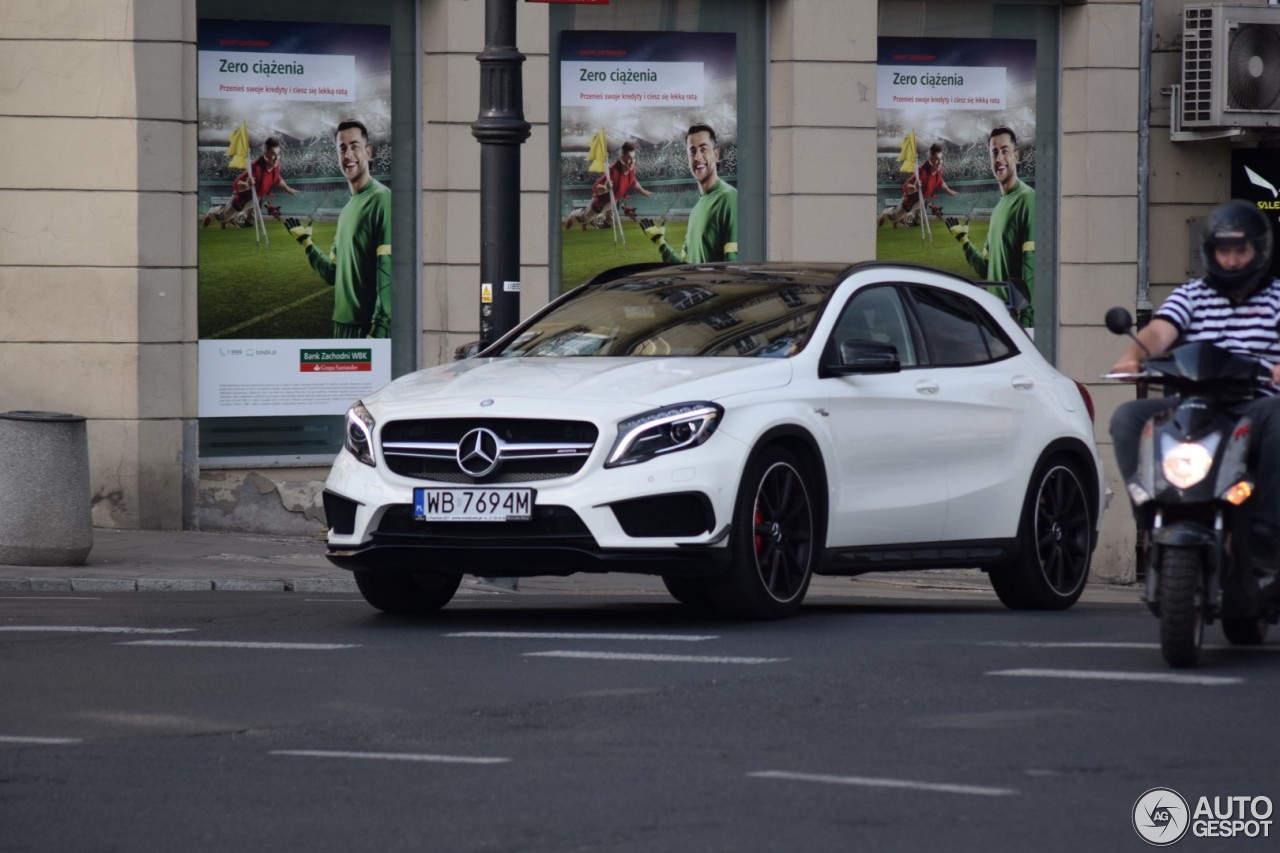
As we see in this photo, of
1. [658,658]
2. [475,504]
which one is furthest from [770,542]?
[658,658]

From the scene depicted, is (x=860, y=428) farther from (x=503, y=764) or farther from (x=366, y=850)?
(x=366, y=850)

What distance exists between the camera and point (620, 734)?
6.45m

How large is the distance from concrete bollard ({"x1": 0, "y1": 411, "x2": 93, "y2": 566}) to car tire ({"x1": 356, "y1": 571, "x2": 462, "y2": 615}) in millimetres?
4161

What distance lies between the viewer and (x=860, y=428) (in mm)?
9719

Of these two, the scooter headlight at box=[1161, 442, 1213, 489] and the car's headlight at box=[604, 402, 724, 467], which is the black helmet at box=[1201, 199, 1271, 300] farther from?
the car's headlight at box=[604, 402, 724, 467]

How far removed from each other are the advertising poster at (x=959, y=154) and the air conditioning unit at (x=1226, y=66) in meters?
1.36

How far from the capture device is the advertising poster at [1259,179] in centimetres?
2017

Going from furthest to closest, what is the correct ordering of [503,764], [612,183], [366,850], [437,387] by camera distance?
[612,183] < [437,387] < [503,764] < [366,850]

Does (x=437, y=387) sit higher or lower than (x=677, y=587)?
higher

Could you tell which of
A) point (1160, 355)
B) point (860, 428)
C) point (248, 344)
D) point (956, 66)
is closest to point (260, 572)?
point (248, 344)

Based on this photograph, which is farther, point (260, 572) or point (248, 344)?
point (248, 344)

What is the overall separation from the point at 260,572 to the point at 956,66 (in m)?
8.50

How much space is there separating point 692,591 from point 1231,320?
9.04 ft

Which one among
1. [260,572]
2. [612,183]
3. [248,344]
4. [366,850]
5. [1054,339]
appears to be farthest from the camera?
[1054,339]
